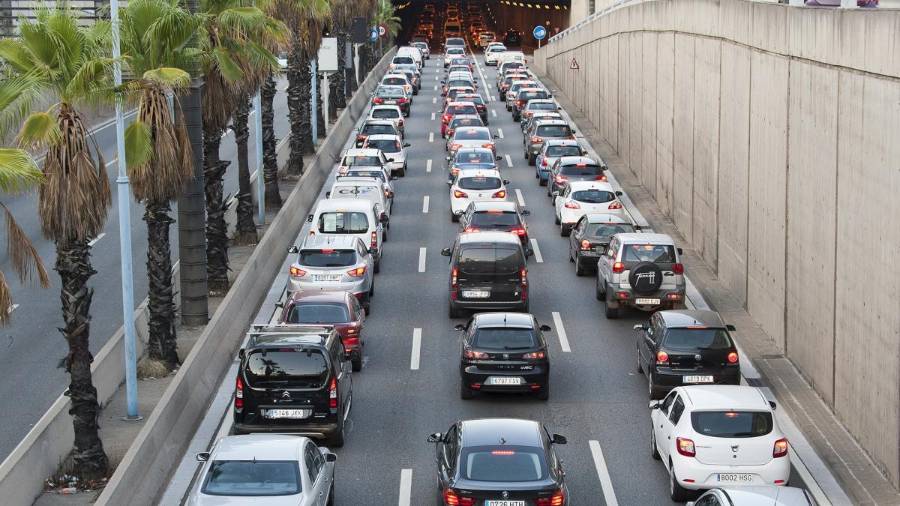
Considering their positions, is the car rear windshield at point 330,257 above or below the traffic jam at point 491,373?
above

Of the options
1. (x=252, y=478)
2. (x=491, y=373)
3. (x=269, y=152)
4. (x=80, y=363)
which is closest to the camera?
(x=252, y=478)

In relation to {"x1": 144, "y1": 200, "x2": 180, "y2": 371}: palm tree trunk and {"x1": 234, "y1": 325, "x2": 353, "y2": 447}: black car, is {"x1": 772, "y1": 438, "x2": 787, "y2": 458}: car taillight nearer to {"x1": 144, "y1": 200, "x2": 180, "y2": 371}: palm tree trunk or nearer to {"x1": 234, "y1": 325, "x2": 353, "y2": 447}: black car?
{"x1": 234, "y1": 325, "x2": 353, "y2": 447}: black car

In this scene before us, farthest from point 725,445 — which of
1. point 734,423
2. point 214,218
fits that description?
point 214,218

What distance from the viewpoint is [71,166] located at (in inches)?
755

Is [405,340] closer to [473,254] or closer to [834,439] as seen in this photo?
[473,254]

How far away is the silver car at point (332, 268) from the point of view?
2888 centimetres

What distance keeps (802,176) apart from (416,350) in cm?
832

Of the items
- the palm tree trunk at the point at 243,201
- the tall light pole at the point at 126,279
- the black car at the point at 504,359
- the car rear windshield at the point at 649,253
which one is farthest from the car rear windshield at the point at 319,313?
the palm tree trunk at the point at 243,201

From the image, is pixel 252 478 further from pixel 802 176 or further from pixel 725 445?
pixel 802 176

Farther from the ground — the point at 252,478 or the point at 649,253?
the point at 649,253

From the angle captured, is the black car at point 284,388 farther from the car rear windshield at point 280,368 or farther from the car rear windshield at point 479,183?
the car rear windshield at point 479,183

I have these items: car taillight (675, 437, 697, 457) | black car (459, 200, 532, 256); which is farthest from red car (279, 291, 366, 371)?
black car (459, 200, 532, 256)

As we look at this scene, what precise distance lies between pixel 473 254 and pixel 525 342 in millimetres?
5609

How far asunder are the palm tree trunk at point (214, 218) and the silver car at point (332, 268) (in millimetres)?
3192
